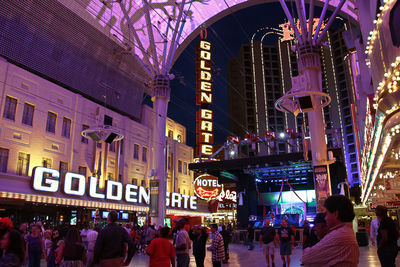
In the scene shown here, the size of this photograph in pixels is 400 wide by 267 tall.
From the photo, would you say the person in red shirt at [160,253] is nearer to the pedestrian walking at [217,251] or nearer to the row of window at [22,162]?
the pedestrian walking at [217,251]

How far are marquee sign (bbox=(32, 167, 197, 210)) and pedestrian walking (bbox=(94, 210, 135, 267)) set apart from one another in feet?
69.0

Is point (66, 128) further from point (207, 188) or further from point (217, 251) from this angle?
point (217, 251)

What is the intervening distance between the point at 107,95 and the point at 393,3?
31.7 metres

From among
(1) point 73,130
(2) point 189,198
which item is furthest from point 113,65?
(2) point 189,198

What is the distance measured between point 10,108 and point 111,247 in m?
23.8

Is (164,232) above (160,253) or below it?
above

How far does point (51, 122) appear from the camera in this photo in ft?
95.6

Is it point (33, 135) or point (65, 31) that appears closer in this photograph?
point (33, 135)

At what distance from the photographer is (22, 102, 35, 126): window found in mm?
26781

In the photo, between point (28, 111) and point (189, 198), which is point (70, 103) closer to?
point (28, 111)

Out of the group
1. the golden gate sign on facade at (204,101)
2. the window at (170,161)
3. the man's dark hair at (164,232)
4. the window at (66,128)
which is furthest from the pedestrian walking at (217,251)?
the window at (170,161)

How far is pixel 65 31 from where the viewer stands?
3153 centimetres

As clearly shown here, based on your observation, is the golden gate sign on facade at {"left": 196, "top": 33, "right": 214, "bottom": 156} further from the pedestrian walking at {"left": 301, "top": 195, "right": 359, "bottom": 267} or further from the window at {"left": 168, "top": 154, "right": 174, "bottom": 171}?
the pedestrian walking at {"left": 301, "top": 195, "right": 359, "bottom": 267}

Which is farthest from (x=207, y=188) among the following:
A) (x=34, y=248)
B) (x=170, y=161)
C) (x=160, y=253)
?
(x=160, y=253)
